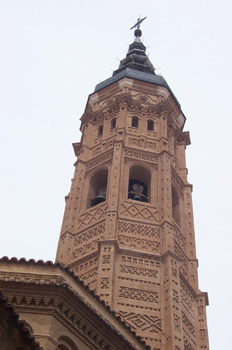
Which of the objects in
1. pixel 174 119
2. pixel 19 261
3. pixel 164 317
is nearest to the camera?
pixel 19 261

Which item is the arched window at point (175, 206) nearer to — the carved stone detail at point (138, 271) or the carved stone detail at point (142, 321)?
the carved stone detail at point (138, 271)

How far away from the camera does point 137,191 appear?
23.5m

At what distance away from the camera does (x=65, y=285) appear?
512 inches

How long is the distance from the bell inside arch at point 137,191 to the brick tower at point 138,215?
1.7 inches

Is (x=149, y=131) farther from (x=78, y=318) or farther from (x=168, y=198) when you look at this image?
(x=78, y=318)


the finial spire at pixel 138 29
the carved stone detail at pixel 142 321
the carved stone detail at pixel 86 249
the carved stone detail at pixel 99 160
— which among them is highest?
the finial spire at pixel 138 29

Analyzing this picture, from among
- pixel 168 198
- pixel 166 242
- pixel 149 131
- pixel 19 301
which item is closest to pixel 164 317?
pixel 166 242

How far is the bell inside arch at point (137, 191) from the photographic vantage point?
22953mm

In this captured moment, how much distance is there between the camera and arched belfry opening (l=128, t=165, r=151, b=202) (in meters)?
23.4

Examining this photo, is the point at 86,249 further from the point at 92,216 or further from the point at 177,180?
the point at 177,180

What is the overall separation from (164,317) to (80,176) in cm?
795

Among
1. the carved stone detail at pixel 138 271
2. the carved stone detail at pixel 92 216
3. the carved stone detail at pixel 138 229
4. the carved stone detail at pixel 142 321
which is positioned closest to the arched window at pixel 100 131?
the carved stone detail at pixel 92 216

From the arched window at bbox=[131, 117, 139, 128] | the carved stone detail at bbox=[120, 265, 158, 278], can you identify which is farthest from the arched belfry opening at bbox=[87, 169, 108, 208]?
the carved stone detail at bbox=[120, 265, 158, 278]

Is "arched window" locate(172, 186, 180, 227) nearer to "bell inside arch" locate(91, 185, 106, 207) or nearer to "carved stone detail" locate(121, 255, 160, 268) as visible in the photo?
"bell inside arch" locate(91, 185, 106, 207)
